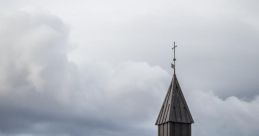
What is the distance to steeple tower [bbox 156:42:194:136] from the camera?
86.5 meters

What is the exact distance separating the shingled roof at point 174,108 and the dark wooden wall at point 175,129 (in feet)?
1.80

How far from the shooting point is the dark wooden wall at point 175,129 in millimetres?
86312

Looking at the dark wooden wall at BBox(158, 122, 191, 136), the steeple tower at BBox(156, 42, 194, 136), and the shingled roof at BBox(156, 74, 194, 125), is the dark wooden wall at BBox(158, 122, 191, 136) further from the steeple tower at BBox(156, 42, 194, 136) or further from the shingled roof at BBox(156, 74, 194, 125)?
the shingled roof at BBox(156, 74, 194, 125)

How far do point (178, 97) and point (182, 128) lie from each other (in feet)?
13.2

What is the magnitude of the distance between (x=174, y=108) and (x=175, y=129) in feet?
8.65

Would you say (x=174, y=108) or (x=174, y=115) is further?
(x=174, y=108)

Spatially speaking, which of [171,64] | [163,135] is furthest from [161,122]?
[171,64]

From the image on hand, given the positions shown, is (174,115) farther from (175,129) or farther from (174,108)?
(175,129)

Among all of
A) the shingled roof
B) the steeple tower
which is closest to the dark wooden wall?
the steeple tower

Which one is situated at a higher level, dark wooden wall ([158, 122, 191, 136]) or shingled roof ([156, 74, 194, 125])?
shingled roof ([156, 74, 194, 125])

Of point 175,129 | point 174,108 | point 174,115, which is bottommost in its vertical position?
point 175,129

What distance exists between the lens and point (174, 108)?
287ft

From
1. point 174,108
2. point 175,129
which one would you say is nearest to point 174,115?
point 174,108

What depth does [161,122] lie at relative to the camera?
87875 mm
